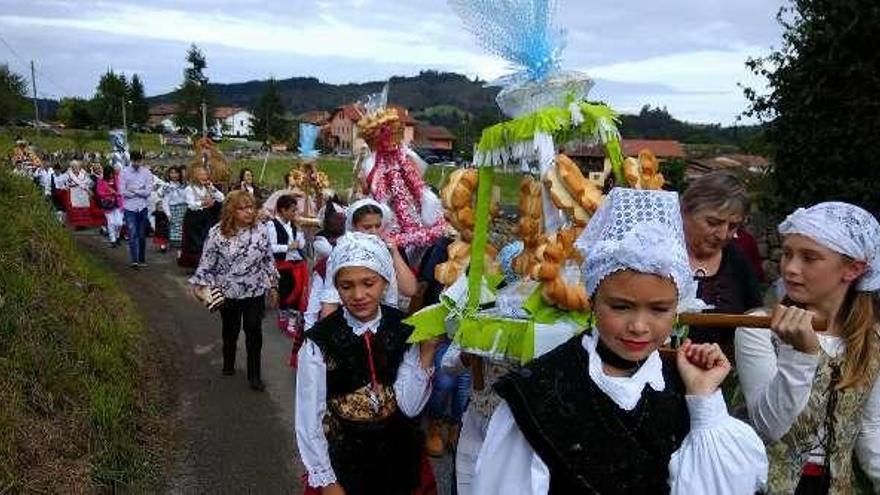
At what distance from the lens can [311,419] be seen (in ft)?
9.86

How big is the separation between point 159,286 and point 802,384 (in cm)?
1005

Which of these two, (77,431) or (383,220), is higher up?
(383,220)

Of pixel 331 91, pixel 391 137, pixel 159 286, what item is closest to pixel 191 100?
pixel 159 286

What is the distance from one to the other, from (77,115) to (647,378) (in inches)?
3788

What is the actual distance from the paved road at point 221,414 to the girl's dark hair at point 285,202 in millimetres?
1397

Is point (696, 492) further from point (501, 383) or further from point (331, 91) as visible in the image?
point (331, 91)

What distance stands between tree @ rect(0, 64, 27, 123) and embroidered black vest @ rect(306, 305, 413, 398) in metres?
61.5

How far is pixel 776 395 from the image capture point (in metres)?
2.14

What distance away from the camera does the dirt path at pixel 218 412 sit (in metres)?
4.76

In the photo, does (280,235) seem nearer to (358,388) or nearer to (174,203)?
(358,388)

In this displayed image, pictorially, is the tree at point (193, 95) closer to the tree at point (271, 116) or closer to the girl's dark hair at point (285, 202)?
the tree at point (271, 116)

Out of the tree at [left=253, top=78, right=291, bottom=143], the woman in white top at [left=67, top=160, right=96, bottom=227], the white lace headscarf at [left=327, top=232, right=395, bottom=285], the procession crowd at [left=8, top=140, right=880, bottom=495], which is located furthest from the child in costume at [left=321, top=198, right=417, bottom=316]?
the tree at [left=253, top=78, right=291, bottom=143]

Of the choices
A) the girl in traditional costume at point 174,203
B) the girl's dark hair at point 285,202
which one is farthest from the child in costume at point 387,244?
the girl in traditional costume at point 174,203

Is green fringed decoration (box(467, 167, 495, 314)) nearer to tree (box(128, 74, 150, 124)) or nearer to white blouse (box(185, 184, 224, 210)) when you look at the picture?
white blouse (box(185, 184, 224, 210))
